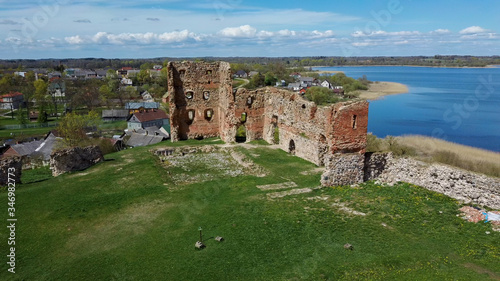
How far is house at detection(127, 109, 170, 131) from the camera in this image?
159 feet

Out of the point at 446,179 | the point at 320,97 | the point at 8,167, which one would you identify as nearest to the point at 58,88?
the point at 320,97

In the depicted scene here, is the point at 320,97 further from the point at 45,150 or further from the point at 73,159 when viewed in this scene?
the point at 73,159

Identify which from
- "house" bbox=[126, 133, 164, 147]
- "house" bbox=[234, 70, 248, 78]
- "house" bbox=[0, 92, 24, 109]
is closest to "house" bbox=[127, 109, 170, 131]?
"house" bbox=[126, 133, 164, 147]

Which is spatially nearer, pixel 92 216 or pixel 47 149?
pixel 92 216

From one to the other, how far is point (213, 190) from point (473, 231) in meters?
9.39

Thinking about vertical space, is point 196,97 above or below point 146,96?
Answer: above

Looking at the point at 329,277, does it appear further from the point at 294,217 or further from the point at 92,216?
the point at 92,216

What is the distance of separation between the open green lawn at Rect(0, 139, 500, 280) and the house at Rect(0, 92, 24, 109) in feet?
217

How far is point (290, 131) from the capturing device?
20.3 m

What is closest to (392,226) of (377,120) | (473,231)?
(473,231)

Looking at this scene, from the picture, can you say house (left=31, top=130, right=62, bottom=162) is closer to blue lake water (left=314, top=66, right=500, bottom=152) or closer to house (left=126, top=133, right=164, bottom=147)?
house (left=126, top=133, right=164, bottom=147)

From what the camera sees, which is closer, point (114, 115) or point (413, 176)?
point (413, 176)

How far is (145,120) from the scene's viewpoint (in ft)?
160

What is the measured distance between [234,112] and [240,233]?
43.5 feet
